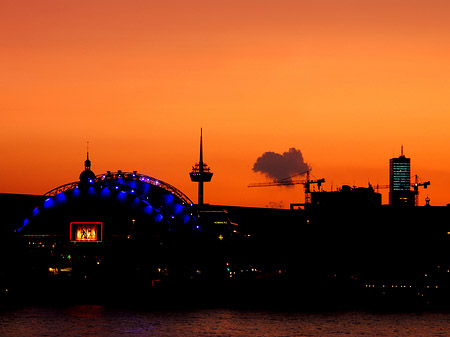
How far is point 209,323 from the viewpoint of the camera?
152m

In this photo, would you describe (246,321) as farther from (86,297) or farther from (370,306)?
(86,297)

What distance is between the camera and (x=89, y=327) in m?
144

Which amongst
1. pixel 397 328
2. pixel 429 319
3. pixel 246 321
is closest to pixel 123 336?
pixel 246 321

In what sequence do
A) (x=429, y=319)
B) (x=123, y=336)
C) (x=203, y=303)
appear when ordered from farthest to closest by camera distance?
(x=203, y=303)
(x=429, y=319)
(x=123, y=336)

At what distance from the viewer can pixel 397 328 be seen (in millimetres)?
149000

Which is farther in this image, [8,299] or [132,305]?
[8,299]

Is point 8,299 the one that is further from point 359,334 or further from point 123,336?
point 359,334

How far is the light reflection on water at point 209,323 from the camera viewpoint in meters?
142

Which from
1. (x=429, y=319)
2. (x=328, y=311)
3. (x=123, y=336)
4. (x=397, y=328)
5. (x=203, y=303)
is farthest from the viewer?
(x=203, y=303)

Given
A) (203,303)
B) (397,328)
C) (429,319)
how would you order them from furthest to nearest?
(203,303)
(429,319)
(397,328)

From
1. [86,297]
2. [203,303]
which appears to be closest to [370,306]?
[203,303]

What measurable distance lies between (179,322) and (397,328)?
3380 centimetres

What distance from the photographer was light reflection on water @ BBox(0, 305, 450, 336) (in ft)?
465

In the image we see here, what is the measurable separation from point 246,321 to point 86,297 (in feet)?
177
